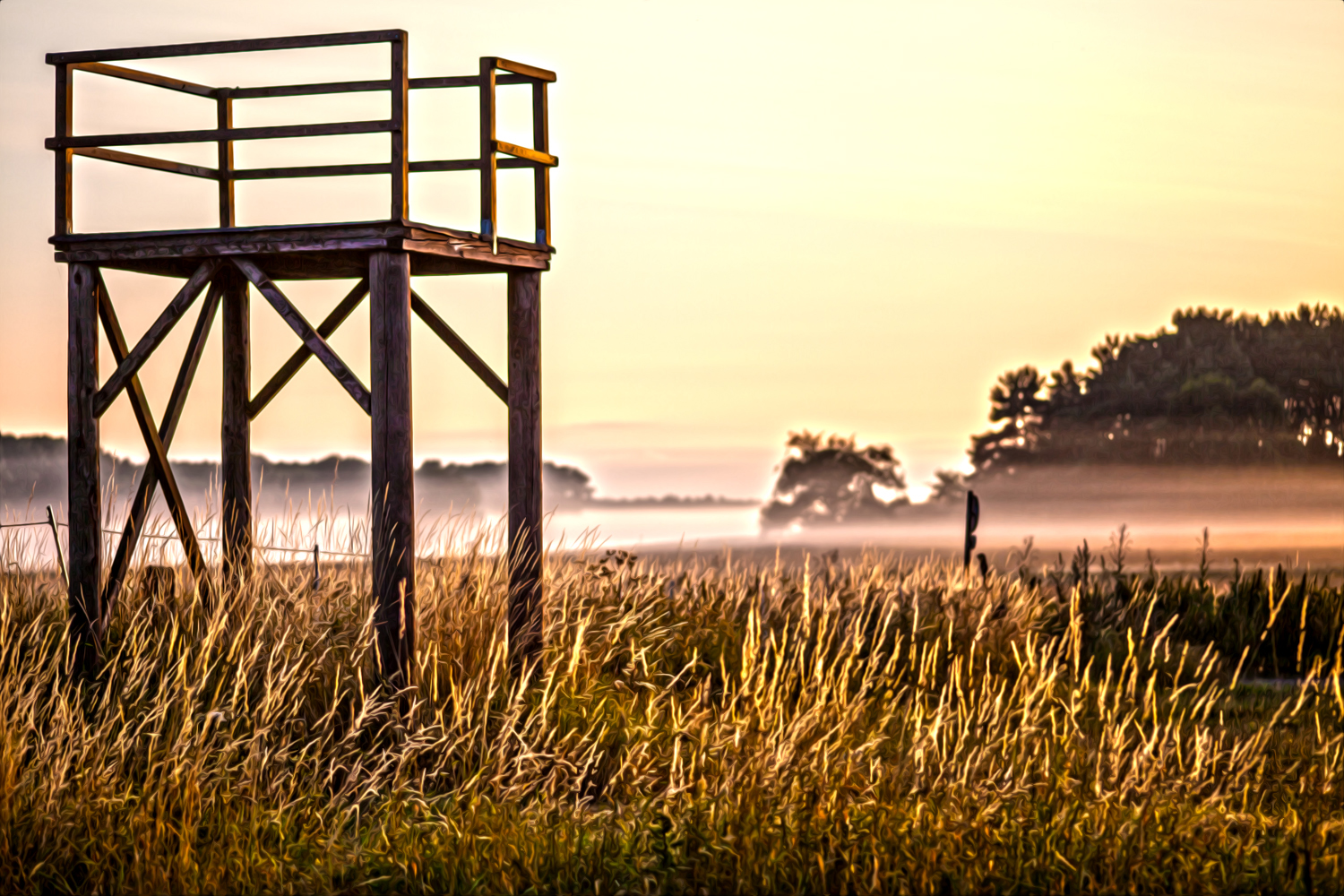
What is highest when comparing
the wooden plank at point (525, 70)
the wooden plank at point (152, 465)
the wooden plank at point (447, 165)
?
the wooden plank at point (525, 70)

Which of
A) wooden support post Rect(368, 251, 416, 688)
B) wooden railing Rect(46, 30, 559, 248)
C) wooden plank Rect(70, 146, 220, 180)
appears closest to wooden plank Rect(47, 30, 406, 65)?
wooden railing Rect(46, 30, 559, 248)

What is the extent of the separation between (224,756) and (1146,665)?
937 cm

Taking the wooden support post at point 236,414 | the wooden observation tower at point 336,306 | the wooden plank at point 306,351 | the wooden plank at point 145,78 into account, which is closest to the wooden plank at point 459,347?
the wooden observation tower at point 336,306

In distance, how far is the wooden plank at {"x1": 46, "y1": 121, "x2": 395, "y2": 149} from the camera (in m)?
9.23

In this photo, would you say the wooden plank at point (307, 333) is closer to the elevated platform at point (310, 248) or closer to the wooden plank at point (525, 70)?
the elevated platform at point (310, 248)

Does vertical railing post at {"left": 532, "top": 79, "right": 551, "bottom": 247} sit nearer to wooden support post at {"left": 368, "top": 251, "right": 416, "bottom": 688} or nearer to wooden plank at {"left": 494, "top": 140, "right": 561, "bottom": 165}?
wooden plank at {"left": 494, "top": 140, "right": 561, "bottom": 165}

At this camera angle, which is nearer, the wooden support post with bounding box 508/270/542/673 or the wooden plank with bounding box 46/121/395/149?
the wooden plank with bounding box 46/121/395/149

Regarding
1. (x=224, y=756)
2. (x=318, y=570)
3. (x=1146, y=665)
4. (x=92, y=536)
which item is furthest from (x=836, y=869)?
(x=1146, y=665)

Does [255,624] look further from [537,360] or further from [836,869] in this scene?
[836,869]

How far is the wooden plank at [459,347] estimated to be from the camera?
10602mm

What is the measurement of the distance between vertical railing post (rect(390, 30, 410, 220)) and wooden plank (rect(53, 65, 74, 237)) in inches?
114

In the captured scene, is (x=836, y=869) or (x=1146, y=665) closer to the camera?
(x=836, y=869)

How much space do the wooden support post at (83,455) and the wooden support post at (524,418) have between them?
3149 mm

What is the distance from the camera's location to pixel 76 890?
22.2 feet
